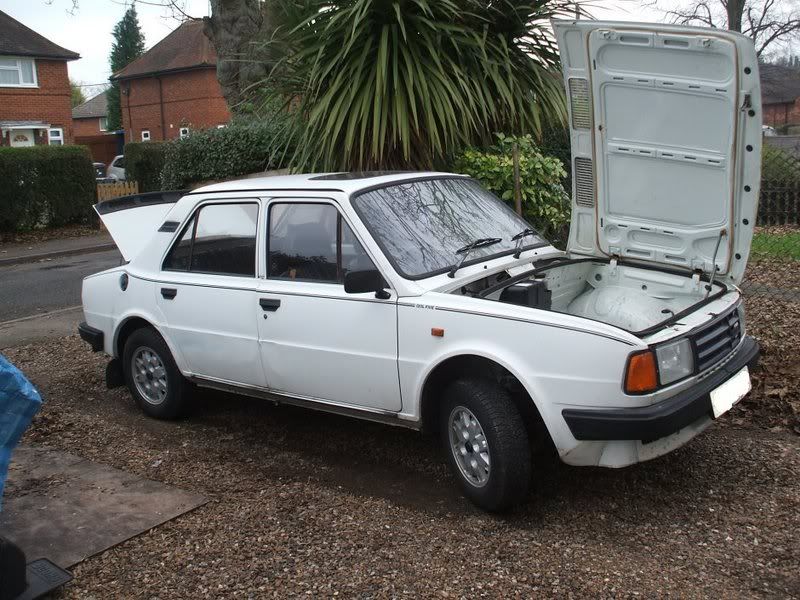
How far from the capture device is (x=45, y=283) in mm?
12945

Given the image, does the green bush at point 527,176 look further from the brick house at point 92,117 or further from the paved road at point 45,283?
the brick house at point 92,117

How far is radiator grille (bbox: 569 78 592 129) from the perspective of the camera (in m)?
5.18

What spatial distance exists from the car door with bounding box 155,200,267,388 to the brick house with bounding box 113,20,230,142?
3917 cm

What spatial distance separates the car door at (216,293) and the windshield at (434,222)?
36.1 inches

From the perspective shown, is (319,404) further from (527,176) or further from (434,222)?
(527,176)

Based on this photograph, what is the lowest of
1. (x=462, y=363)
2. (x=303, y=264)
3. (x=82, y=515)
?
(x=82, y=515)

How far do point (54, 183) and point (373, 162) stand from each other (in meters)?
13.5

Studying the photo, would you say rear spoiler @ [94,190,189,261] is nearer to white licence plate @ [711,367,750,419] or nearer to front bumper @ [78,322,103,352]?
front bumper @ [78,322,103,352]

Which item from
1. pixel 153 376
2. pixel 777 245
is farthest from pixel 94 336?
pixel 777 245

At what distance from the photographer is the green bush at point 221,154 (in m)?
12.9

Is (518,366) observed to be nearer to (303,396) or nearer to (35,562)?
(303,396)

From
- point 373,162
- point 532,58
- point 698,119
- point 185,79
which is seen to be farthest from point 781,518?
point 185,79

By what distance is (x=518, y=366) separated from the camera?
3.94 metres

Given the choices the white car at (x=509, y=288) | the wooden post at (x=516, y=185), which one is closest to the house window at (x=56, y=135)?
the wooden post at (x=516, y=185)
